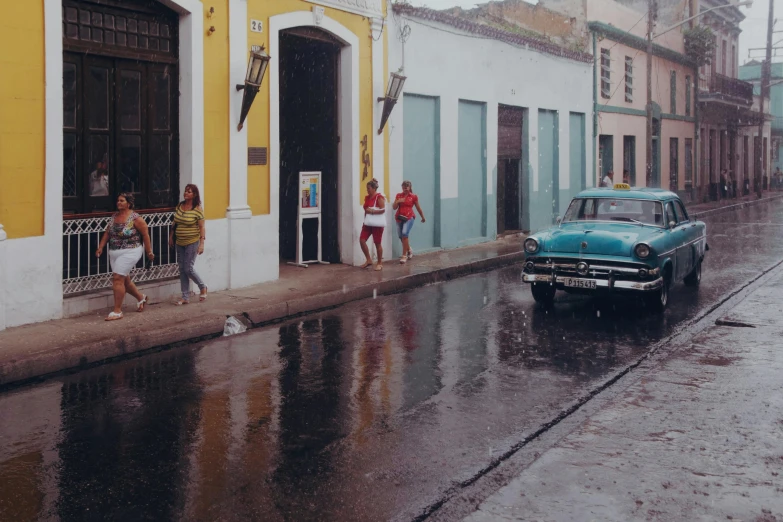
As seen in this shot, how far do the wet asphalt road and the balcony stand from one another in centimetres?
3283

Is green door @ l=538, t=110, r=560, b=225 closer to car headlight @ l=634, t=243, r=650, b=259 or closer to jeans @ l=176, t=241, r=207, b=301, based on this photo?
car headlight @ l=634, t=243, r=650, b=259

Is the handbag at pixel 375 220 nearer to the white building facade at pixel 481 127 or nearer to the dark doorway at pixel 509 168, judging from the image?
the white building facade at pixel 481 127

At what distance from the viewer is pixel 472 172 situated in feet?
67.7

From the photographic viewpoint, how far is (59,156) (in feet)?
34.3

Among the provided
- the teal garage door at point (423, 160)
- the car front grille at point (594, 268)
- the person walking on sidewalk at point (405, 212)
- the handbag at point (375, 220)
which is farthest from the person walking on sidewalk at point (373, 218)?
the car front grille at point (594, 268)

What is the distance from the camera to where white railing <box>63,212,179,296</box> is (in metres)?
10.9

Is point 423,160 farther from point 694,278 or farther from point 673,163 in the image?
point 673,163

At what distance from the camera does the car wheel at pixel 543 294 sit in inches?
461

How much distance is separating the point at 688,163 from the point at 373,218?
28.6m

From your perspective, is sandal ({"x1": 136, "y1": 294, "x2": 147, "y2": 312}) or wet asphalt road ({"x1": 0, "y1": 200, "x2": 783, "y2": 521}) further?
sandal ({"x1": 136, "y1": 294, "x2": 147, "y2": 312})

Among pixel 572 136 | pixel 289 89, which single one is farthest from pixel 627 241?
pixel 572 136

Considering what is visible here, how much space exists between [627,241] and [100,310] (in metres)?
6.46

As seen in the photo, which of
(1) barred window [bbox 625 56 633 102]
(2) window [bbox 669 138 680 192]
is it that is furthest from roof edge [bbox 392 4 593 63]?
(2) window [bbox 669 138 680 192]

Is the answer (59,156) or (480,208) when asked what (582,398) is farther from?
(480,208)
